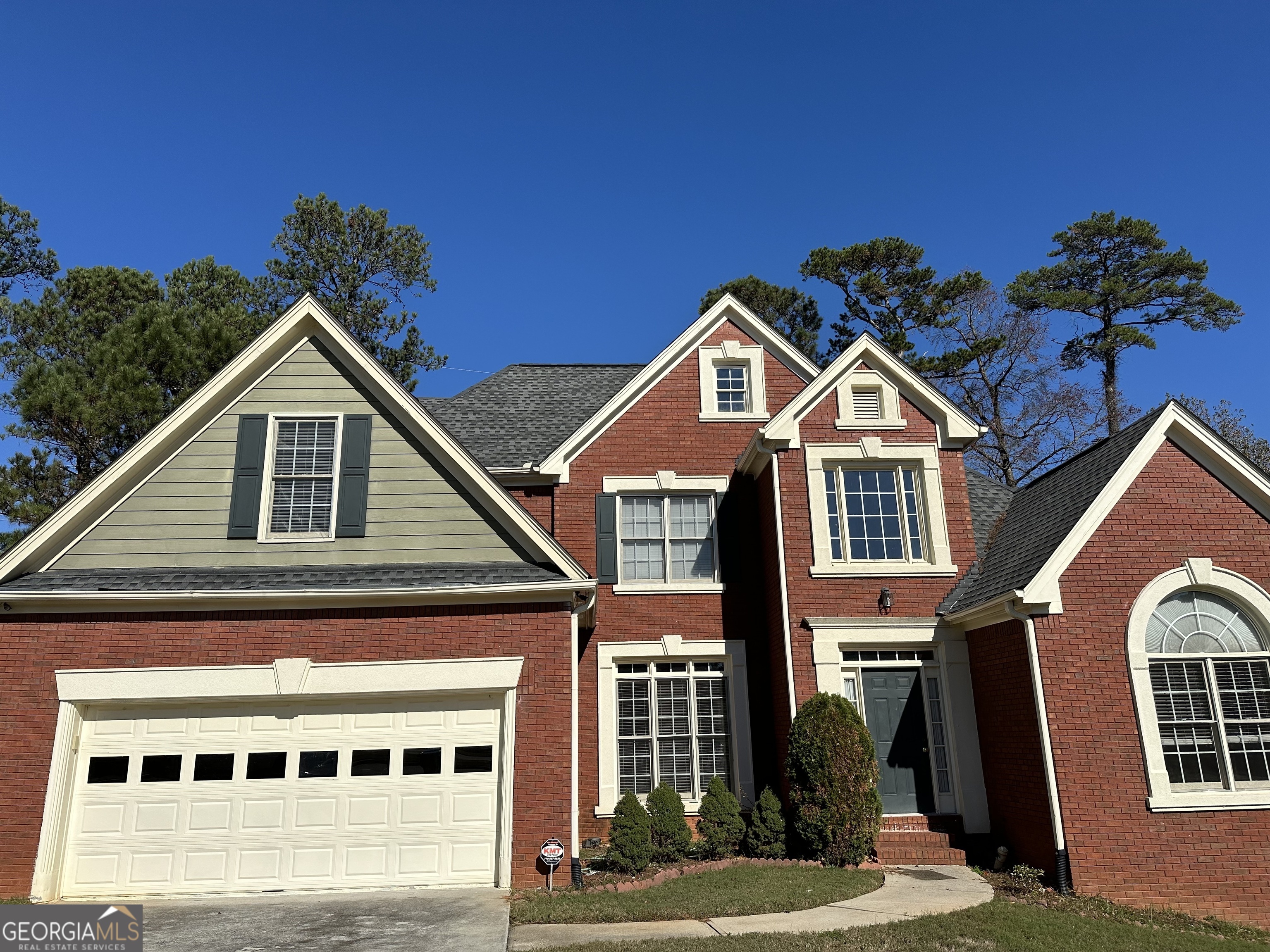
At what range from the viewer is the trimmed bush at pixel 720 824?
11828mm

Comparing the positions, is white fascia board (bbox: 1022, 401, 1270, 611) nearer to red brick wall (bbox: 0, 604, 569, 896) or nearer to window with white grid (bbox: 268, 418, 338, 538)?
red brick wall (bbox: 0, 604, 569, 896)

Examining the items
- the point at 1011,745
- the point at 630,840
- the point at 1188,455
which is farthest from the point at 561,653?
the point at 1188,455

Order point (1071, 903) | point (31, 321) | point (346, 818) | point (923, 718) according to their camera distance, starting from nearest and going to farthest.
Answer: point (1071, 903)
point (346, 818)
point (923, 718)
point (31, 321)

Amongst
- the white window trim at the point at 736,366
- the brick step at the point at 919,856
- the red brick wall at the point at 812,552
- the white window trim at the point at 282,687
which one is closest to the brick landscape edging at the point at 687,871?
the brick step at the point at 919,856

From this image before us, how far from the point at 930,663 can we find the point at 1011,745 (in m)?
1.83

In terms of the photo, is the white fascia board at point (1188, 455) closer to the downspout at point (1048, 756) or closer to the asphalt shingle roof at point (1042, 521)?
the asphalt shingle roof at point (1042, 521)

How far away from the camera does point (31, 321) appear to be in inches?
931

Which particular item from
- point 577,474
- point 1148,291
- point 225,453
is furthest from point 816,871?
point 1148,291

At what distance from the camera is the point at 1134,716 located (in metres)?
10.6

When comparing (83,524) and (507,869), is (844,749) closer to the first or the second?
(507,869)

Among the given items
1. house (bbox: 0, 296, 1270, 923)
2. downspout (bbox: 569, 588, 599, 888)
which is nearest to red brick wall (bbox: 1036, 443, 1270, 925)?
house (bbox: 0, 296, 1270, 923)

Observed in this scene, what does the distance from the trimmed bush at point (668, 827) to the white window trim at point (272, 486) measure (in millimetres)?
6058

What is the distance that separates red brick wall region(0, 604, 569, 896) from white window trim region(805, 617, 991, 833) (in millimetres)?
4322

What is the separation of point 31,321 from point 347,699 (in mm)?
20498
